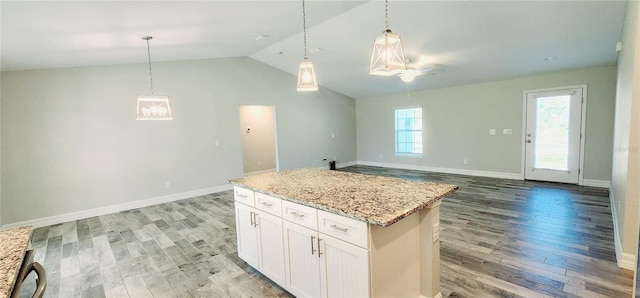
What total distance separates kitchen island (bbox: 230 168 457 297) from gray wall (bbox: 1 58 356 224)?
353 centimetres

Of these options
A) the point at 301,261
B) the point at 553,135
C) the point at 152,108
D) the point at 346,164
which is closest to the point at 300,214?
the point at 301,261

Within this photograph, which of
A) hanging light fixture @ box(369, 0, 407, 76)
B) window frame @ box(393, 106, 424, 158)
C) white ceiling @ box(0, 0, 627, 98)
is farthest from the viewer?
window frame @ box(393, 106, 424, 158)

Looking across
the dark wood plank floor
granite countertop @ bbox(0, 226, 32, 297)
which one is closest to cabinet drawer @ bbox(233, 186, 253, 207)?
granite countertop @ bbox(0, 226, 32, 297)

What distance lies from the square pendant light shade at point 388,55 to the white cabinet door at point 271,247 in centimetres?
131

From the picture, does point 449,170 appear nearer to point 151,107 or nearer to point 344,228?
point 344,228

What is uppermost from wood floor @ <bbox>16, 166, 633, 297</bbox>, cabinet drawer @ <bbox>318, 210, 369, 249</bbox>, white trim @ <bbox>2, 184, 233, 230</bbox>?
cabinet drawer @ <bbox>318, 210, 369, 249</bbox>

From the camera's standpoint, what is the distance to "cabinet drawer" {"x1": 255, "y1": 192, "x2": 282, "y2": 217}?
219cm

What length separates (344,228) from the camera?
5.58 ft

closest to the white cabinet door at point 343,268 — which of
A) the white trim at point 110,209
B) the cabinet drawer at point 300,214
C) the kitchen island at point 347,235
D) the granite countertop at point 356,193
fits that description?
the kitchen island at point 347,235

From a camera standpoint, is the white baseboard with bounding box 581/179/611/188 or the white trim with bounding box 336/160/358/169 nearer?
the white baseboard with bounding box 581/179/611/188

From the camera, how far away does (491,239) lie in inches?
123

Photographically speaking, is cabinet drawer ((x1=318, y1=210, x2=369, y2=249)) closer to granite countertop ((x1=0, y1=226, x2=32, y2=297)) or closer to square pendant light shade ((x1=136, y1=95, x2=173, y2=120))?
granite countertop ((x1=0, y1=226, x2=32, y2=297))

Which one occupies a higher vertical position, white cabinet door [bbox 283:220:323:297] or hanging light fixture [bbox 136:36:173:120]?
hanging light fixture [bbox 136:36:173:120]

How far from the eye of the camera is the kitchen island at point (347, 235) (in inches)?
65.3
